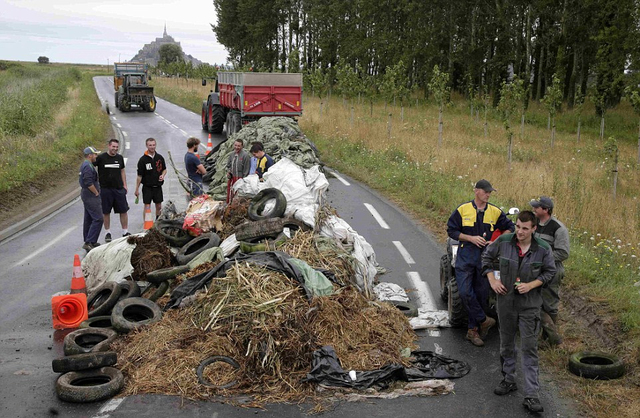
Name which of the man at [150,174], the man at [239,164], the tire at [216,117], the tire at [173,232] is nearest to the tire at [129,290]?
the tire at [173,232]

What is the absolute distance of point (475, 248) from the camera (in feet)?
25.1

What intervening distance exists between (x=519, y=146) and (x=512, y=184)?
38.6ft

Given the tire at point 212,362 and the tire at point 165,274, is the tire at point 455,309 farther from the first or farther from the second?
the tire at point 165,274

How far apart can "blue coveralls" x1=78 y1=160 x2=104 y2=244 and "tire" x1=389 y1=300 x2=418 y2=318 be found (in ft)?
19.5

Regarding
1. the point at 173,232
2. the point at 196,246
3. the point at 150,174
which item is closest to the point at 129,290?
the point at 196,246

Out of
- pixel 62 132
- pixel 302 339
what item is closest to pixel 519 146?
pixel 62 132

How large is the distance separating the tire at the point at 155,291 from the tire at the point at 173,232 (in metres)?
1.40

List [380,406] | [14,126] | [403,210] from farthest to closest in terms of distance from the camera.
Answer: [14,126] < [403,210] < [380,406]

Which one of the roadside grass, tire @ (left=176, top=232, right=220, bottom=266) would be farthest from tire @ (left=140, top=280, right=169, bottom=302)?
the roadside grass

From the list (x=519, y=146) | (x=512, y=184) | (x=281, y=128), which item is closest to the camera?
(x=512, y=184)

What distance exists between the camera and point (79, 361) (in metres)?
6.47

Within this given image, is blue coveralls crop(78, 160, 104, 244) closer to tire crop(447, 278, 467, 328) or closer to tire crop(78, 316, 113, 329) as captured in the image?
tire crop(78, 316, 113, 329)

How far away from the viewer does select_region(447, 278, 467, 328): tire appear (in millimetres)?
7812

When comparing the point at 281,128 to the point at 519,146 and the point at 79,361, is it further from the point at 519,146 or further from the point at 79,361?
the point at 79,361
